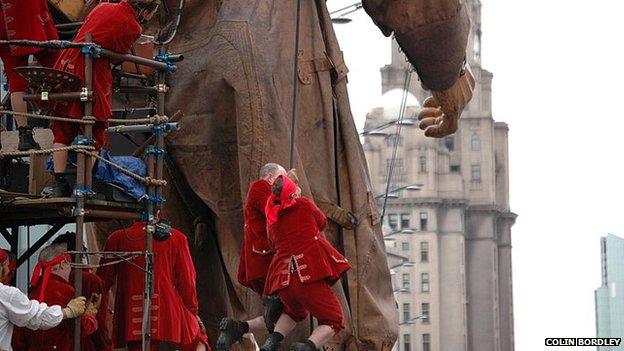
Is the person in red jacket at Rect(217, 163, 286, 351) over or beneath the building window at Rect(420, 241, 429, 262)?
beneath

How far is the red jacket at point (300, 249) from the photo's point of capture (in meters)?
11.8

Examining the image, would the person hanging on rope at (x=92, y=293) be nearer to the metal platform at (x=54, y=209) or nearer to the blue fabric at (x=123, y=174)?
the metal platform at (x=54, y=209)

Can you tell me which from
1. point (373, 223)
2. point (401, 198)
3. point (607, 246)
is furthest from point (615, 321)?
point (373, 223)

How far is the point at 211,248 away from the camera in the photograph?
46.1 ft

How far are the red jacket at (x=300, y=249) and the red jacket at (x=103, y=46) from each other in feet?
4.41

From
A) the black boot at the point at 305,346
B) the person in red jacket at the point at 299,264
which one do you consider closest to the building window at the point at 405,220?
the person in red jacket at the point at 299,264

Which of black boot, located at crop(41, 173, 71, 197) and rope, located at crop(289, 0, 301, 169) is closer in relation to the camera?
black boot, located at crop(41, 173, 71, 197)

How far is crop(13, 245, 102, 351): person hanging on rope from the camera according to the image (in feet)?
37.8

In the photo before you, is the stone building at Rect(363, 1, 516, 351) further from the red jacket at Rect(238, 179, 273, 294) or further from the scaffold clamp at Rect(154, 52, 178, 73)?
the red jacket at Rect(238, 179, 273, 294)

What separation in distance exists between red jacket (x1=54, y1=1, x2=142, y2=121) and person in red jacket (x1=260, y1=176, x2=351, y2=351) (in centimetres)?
124

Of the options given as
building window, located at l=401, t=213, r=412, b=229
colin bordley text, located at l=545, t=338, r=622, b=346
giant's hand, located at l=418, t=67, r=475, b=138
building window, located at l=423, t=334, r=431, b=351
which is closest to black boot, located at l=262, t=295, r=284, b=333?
giant's hand, located at l=418, t=67, r=475, b=138

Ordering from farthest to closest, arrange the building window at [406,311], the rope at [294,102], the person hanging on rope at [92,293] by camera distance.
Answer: the building window at [406,311] → the rope at [294,102] → the person hanging on rope at [92,293]

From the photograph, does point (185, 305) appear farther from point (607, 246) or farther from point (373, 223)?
point (607, 246)

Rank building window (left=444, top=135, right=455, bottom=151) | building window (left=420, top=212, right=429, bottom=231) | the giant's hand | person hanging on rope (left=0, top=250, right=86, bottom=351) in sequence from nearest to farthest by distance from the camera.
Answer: person hanging on rope (left=0, top=250, right=86, bottom=351) < the giant's hand < building window (left=420, top=212, right=429, bottom=231) < building window (left=444, top=135, right=455, bottom=151)
